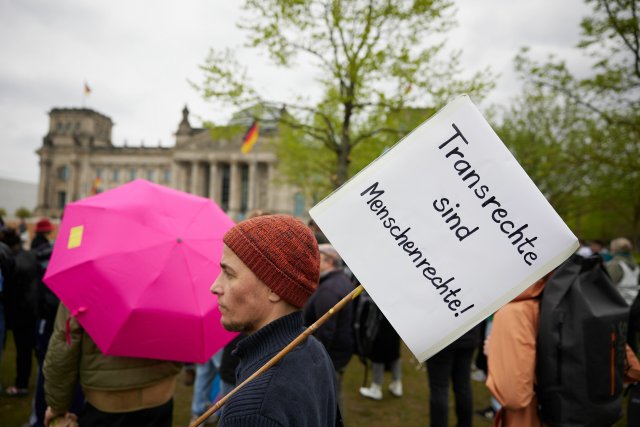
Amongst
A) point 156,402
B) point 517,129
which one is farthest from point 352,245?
point 517,129

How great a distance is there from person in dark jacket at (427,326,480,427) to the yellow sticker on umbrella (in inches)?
109

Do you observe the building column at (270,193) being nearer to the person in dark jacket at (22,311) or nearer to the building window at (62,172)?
the building window at (62,172)

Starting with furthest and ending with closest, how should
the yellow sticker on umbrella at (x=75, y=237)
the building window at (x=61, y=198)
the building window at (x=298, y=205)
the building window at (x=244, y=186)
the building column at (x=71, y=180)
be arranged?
the building window at (x=61, y=198) → the building column at (x=71, y=180) → the building window at (x=244, y=186) → the building window at (x=298, y=205) → the yellow sticker on umbrella at (x=75, y=237)

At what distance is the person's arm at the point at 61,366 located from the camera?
7.20ft

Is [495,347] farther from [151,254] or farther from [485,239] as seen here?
[151,254]

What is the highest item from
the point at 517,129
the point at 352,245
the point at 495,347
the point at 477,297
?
the point at 517,129

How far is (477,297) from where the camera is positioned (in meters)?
1.29

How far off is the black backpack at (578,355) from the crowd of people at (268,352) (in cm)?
9

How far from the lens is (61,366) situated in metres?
2.20

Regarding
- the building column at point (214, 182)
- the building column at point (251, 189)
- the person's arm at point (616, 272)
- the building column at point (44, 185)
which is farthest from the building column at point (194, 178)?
the person's arm at point (616, 272)

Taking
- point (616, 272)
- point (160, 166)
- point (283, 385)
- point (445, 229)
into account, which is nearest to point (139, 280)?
point (283, 385)

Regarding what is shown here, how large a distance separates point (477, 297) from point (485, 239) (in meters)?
0.19

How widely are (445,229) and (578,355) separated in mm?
1457

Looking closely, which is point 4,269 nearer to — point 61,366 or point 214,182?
point 61,366
